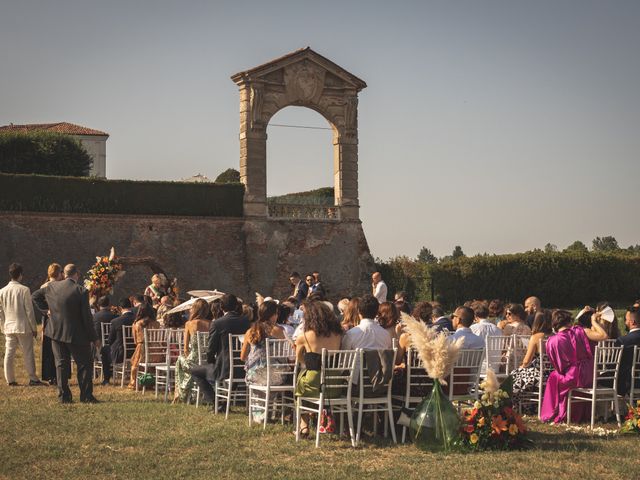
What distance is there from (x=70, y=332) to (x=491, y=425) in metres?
6.00

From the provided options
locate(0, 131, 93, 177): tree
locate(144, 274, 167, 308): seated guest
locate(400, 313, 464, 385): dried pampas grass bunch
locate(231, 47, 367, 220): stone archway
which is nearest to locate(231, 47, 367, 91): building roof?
locate(231, 47, 367, 220): stone archway

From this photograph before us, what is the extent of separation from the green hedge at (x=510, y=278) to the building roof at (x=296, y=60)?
7.37 metres

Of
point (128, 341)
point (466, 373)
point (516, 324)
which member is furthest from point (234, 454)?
point (128, 341)

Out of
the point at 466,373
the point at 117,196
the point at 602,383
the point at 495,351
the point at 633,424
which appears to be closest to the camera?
the point at 633,424

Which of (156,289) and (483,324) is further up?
(156,289)

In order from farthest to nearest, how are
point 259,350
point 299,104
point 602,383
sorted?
point 299,104 < point 602,383 < point 259,350

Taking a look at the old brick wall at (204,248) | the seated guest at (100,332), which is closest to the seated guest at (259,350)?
the seated guest at (100,332)

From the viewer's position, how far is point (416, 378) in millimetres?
10133

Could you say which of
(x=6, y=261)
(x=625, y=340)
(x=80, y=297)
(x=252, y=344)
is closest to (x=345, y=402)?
(x=252, y=344)

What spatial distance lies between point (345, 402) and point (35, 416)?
4058 millimetres

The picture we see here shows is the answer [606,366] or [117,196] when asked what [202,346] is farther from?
[117,196]

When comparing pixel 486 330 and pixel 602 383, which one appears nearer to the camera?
pixel 602 383

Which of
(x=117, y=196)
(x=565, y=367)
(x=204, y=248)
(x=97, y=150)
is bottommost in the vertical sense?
(x=565, y=367)

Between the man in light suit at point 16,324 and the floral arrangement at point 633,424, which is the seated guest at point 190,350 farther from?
the floral arrangement at point 633,424
